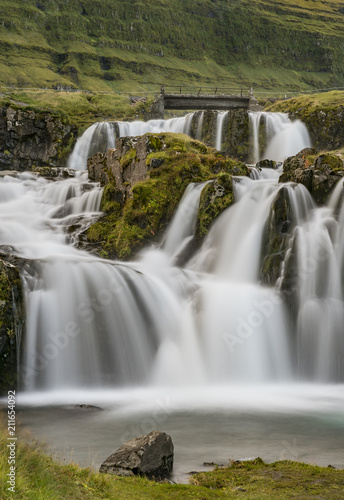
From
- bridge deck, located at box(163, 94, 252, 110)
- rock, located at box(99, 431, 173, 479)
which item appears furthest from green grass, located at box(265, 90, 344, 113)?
rock, located at box(99, 431, 173, 479)

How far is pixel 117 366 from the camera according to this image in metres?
12.4

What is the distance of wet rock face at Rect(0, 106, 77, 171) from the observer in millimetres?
35438

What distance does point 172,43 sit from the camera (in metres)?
153

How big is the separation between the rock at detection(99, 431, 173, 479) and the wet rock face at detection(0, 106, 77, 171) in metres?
31.0

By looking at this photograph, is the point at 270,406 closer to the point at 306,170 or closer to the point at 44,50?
the point at 306,170

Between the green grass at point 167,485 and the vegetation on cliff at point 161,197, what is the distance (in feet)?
36.3

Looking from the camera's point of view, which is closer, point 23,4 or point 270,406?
point 270,406

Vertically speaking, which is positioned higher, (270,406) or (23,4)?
(23,4)

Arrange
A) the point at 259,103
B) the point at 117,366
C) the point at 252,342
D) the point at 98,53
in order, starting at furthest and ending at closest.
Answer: the point at 98,53, the point at 259,103, the point at 252,342, the point at 117,366

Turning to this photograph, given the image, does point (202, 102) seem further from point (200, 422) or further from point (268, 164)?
point (200, 422)

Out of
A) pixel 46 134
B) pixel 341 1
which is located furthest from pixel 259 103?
pixel 341 1

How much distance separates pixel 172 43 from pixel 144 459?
159 m

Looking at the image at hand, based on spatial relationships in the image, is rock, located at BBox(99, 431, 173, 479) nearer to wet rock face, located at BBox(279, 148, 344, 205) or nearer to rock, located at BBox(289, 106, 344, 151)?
wet rock face, located at BBox(279, 148, 344, 205)

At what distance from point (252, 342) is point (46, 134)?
27495 millimetres
